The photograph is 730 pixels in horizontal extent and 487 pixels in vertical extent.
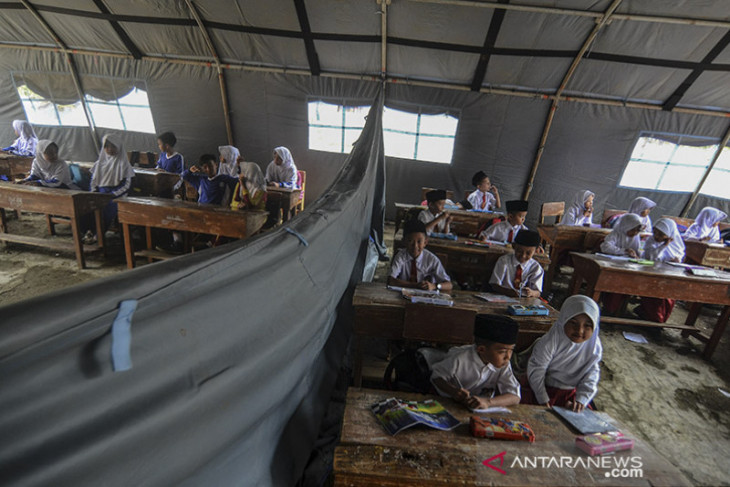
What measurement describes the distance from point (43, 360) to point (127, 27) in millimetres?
9356

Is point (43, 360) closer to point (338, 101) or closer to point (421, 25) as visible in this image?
point (421, 25)

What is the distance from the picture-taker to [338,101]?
7621mm

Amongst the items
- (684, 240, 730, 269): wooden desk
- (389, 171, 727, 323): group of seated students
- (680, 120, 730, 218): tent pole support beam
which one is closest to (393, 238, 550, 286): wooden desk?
(389, 171, 727, 323): group of seated students

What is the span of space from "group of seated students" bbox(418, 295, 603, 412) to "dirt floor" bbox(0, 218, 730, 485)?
84 cm

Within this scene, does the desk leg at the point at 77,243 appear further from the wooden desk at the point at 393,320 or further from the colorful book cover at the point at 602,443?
the colorful book cover at the point at 602,443

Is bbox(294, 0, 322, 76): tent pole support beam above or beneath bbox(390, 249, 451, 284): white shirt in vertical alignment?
above

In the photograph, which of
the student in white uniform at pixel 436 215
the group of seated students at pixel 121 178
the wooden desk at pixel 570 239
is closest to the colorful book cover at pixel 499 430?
the student in white uniform at pixel 436 215

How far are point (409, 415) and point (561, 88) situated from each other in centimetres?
767

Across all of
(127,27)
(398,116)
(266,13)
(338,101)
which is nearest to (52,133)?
(127,27)

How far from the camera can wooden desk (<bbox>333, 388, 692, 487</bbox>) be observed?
1.17 metres

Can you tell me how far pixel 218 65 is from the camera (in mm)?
7398

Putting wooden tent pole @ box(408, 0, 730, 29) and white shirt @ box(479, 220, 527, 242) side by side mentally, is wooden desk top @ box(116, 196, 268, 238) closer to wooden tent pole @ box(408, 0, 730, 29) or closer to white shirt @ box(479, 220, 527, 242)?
white shirt @ box(479, 220, 527, 242)

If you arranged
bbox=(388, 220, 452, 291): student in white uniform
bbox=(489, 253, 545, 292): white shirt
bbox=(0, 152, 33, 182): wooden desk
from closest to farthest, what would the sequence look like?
bbox=(388, 220, 452, 291): student in white uniform
bbox=(489, 253, 545, 292): white shirt
bbox=(0, 152, 33, 182): wooden desk

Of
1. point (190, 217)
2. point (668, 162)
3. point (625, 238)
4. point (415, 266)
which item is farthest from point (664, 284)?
point (668, 162)
